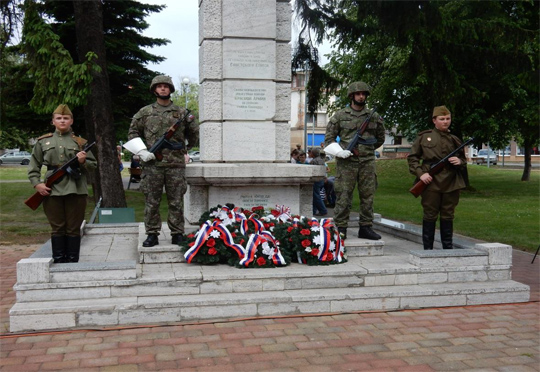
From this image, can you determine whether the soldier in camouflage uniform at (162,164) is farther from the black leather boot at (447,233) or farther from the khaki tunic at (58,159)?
the black leather boot at (447,233)

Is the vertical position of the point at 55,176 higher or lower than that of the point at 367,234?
higher

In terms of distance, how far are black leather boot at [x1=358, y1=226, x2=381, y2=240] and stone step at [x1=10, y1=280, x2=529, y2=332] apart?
1316 millimetres

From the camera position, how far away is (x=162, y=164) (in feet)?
21.6

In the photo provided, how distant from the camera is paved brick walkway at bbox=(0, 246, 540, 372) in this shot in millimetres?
4379

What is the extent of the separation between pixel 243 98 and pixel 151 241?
8.18 ft

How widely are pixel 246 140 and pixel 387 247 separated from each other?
2469 millimetres

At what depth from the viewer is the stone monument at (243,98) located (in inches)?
303

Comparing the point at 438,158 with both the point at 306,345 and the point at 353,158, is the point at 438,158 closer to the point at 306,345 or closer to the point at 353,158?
the point at 353,158

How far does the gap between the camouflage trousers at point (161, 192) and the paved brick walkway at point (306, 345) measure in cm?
171

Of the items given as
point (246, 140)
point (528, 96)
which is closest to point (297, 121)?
point (528, 96)

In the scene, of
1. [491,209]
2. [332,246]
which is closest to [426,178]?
[332,246]

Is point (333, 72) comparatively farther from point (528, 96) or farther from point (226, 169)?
point (226, 169)

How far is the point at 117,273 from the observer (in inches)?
218

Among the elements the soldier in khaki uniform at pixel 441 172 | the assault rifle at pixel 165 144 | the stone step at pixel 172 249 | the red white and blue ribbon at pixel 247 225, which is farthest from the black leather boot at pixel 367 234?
the assault rifle at pixel 165 144
